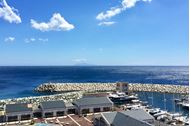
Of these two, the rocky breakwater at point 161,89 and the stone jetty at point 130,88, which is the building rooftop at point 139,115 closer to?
the stone jetty at point 130,88

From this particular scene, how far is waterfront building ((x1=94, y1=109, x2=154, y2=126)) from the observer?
37.5m

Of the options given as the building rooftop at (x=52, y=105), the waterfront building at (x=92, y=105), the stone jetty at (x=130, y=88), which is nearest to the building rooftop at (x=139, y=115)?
the waterfront building at (x=92, y=105)

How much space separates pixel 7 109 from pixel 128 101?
1148 inches

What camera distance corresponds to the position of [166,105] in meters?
72.6

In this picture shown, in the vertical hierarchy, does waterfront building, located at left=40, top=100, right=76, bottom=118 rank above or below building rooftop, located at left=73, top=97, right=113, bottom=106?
below

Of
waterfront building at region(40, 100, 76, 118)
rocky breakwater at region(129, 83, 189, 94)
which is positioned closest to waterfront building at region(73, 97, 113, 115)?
waterfront building at region(40, 100, 76, 118)

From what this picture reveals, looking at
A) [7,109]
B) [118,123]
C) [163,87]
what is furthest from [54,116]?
[163,87]

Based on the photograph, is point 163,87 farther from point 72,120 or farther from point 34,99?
point 72,120

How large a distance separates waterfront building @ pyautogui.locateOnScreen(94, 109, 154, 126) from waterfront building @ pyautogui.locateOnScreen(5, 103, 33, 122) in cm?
1317

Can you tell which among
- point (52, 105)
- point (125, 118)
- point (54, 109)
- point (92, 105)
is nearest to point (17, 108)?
point (52, 105)

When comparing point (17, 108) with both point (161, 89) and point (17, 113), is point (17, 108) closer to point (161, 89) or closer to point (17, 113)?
point (17, 113)

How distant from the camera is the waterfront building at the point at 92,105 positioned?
56.4 m

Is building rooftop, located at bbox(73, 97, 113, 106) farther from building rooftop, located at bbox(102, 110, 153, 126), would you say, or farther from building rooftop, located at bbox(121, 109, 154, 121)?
building rooftop, located at bbox(121, 109, 154, 121)

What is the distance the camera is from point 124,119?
38750 millimetres
